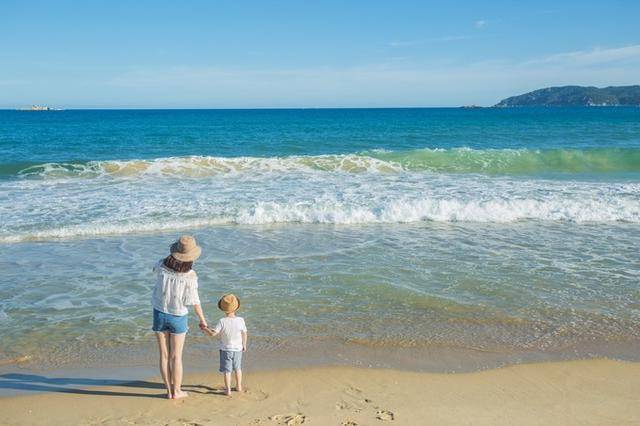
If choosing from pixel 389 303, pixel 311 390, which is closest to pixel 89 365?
pixel 311 390

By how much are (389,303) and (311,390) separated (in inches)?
102

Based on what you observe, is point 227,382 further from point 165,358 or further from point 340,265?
point 340,265

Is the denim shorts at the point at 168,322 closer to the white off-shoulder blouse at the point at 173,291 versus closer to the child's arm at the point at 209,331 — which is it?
the white off-shoulder blouse at the point at 173,291

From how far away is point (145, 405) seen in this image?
5227 mm

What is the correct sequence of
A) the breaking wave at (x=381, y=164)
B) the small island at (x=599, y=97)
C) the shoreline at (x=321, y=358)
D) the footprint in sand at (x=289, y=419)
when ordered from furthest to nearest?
the small island at (x=599, y=97), the breaking wave at (x=381, y=164), the shoreline at (x=321, y=358), the footprint in sand at (x=289, y=419)

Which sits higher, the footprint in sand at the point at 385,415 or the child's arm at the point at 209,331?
the child's arm at the point at 209,331

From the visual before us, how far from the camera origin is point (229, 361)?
541 centimetres

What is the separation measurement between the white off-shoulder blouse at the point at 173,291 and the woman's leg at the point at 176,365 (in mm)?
256

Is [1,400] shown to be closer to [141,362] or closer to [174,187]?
[141,362]

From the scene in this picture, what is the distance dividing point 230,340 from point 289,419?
940 mm

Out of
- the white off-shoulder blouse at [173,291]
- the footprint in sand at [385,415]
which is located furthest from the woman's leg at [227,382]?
the footprint in sand at [385,415]

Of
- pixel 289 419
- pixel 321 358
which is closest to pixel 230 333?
pixel 289 419

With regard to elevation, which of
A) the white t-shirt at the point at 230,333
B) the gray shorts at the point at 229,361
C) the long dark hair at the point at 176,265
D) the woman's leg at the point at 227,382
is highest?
the long dark hair at the point at 176,265

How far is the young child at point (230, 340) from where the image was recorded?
5.41 meters
